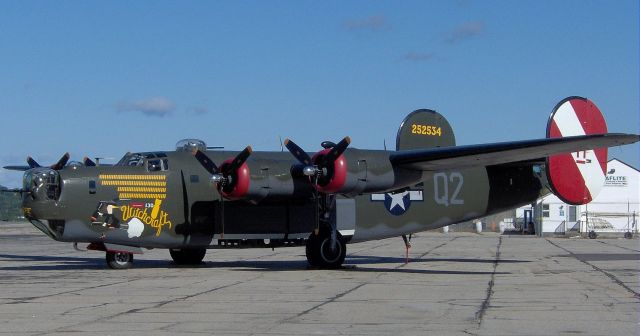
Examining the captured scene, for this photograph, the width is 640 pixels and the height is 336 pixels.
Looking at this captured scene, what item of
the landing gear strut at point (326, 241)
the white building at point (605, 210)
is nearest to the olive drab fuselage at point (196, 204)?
the landing gear strut at point (326, 241)

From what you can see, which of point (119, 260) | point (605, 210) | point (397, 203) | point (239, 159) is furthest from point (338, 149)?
point (605, 210)

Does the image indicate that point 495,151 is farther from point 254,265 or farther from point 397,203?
point 254,265

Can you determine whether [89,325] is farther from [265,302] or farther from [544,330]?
[544,330]

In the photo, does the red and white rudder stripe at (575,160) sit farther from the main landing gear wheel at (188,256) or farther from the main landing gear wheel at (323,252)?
the main landing gear wheel at (188,256)

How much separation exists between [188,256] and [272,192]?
4.13 metres

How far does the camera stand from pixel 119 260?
→ 830 inches

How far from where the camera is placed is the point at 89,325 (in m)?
10.7

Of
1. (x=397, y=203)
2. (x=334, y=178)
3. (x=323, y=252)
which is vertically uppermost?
(x=334, y=178)

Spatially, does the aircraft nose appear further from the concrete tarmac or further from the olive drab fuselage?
the concrete tarmac

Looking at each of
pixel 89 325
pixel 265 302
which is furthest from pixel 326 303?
pixel 89 325

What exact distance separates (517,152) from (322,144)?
470 cm

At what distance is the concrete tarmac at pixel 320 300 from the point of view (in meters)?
10.5

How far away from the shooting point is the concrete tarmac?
10516mm

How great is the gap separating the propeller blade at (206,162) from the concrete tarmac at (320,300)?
2421mm
